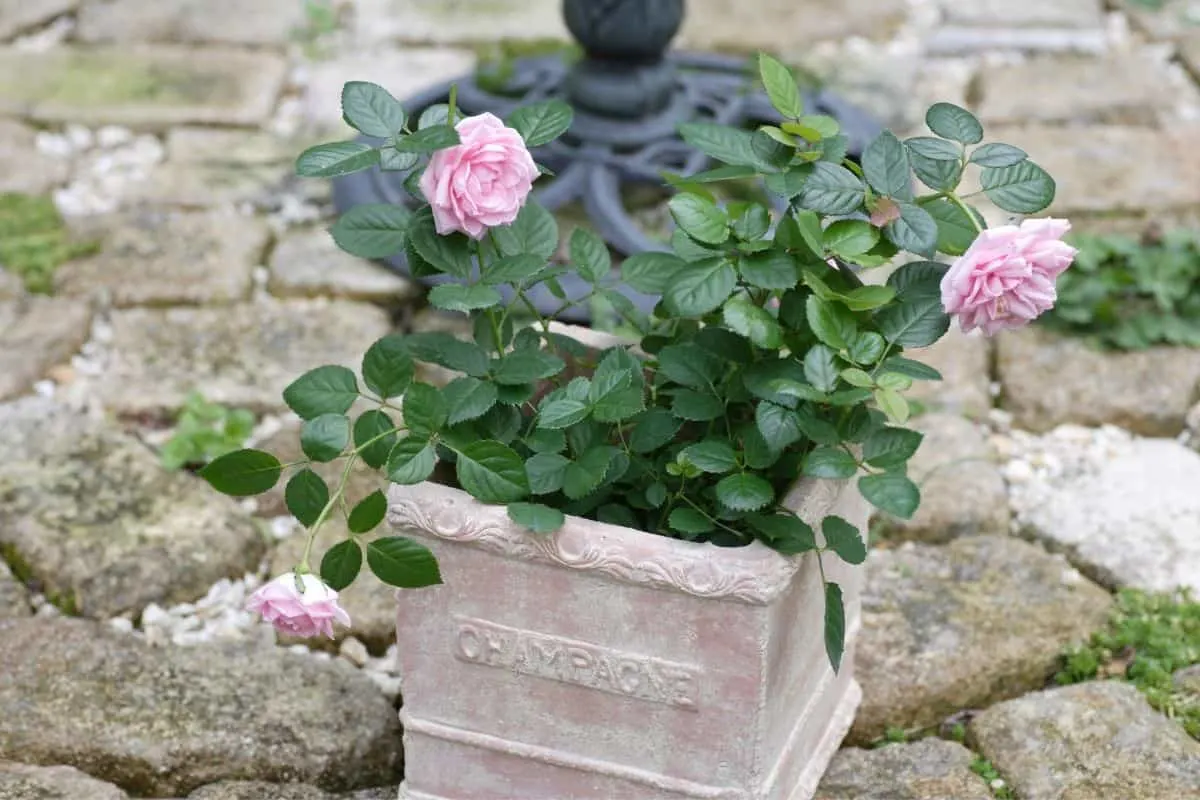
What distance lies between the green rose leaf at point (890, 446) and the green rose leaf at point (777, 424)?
0.25 ft

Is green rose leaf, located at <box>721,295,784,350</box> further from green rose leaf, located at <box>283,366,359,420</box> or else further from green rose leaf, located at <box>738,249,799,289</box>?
green rose leaf, located at <box>283,366,359,420</box>

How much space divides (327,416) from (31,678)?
2.06 feet

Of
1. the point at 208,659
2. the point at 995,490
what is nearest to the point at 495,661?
the point at 208,659

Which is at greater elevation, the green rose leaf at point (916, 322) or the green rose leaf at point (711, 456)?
the green rose leaf at point (916, 322)

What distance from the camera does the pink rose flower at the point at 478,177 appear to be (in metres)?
1.49

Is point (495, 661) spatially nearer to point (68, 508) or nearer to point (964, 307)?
point (964, 307)

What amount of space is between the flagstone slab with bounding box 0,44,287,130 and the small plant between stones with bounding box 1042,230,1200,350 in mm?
1673

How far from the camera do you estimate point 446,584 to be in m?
1.62

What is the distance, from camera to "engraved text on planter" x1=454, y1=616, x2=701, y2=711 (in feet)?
5.19

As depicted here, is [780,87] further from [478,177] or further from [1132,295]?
[1132,295]

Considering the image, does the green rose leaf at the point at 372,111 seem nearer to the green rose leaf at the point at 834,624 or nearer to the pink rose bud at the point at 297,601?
the pink rose bud at the point at 297,601

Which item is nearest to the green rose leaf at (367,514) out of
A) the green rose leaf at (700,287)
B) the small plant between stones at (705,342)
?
the small plant between stones at (705,342)

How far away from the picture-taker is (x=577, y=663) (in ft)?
5.26

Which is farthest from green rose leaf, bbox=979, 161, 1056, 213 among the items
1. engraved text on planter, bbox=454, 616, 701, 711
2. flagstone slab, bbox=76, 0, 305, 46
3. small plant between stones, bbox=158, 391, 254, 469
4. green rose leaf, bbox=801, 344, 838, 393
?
flagstone slab, bbox=76, 0, 305, 46
